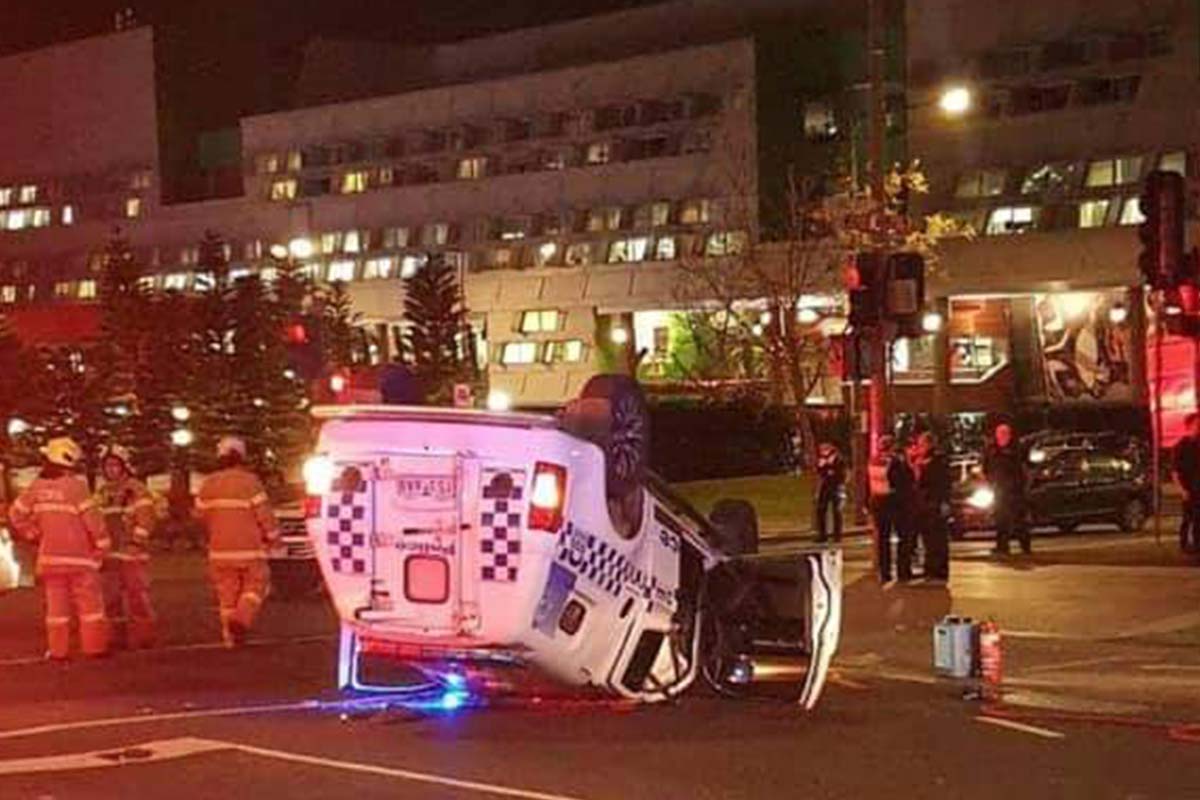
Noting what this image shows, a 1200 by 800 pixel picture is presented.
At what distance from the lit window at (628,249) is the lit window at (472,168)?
6170 millimetres

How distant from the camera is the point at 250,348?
4194 cm

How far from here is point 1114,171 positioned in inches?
2066

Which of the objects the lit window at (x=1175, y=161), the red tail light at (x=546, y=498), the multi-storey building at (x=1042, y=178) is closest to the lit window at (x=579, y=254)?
the multi-storey building at (x=1042, y=178)

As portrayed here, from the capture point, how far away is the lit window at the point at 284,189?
7388 centimetres

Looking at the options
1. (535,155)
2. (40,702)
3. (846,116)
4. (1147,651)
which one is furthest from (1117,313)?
(40,702)

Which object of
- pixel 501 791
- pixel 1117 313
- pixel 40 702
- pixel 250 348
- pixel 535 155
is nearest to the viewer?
pixel 501 791

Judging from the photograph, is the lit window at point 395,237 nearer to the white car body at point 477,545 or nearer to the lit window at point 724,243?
the lit window at point 724,243

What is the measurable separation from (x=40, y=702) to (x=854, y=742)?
5117 mm

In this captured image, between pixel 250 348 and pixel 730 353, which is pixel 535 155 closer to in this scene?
pixel 730 353

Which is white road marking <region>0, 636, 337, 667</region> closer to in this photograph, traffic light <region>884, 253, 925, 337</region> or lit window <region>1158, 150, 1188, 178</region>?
traffic light <region>884, 253, 925, 337</region>

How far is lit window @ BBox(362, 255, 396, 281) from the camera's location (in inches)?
2800

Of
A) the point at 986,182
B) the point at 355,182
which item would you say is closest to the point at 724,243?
the point at 986,182

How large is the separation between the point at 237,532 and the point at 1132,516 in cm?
1880

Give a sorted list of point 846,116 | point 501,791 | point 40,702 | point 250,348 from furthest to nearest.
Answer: point 846,116 < point 250,348 < point 40,702 < point 501,791
